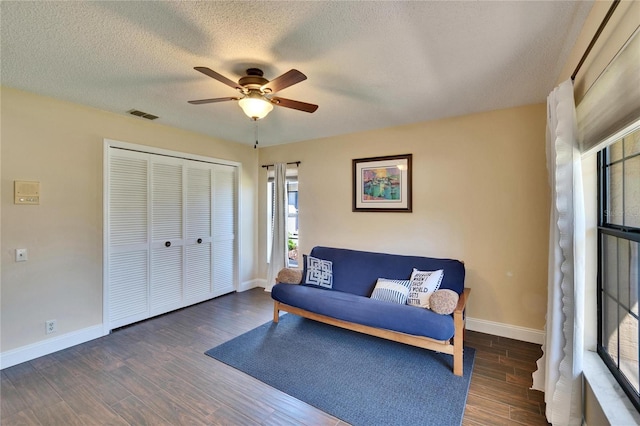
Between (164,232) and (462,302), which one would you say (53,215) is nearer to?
(164,232)

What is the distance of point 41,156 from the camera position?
8.54ft

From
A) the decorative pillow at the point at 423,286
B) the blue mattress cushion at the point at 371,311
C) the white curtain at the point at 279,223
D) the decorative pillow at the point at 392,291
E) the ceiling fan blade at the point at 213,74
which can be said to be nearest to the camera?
the ceiling fan blade at the point at 213,74

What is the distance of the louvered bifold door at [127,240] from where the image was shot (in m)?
3.09

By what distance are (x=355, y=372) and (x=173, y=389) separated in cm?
142

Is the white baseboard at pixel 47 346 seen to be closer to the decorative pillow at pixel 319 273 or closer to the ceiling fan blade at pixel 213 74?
the decorative pillow at pixel 319 273

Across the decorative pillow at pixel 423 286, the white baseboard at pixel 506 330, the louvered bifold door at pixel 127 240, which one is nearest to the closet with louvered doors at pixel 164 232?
the louvered bifold door at pixel 127 240

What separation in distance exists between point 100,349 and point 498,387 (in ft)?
11.6

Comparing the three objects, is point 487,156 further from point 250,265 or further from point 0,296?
point 0,296

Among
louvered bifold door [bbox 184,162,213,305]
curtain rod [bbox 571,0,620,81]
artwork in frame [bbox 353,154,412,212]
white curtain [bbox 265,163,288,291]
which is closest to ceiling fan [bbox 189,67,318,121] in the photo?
curtain rod [bbox 571,0,620,81]

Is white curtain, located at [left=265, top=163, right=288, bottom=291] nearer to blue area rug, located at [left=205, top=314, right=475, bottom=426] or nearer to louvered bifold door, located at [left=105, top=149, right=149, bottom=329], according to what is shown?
blue area rug, located at [left=205, top=314, right=475, bottom=426]

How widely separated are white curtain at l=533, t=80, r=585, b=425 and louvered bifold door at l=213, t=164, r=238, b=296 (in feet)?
12.9

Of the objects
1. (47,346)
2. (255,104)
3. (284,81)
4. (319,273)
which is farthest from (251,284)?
(284,81)

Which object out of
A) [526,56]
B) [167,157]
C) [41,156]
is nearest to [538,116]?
[526,56]

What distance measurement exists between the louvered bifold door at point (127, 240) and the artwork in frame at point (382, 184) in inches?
106
